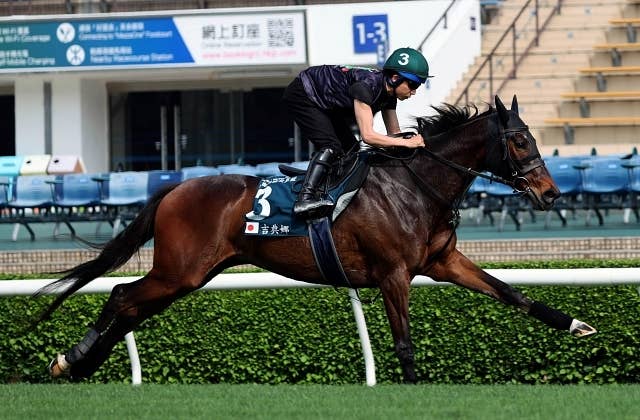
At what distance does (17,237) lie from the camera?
52.0 ft

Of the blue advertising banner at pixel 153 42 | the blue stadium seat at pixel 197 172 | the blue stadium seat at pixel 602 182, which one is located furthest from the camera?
the blue advertising banner at pixel 153 42

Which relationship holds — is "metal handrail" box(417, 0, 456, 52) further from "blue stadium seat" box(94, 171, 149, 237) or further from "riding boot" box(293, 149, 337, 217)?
"riding boot" box(293, 149, 337, 217)

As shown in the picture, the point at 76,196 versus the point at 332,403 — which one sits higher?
the point at 76,196

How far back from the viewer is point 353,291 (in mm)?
7133

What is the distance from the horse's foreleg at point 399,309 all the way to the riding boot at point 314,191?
19.6 inches

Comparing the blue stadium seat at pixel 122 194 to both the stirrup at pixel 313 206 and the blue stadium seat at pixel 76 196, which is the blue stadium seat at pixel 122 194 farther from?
the stirrup at pixel 313 206

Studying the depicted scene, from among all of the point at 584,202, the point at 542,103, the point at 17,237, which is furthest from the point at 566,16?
the point at 17,237

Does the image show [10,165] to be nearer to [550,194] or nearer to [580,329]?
[550,194]

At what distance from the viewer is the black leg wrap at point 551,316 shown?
6188mm

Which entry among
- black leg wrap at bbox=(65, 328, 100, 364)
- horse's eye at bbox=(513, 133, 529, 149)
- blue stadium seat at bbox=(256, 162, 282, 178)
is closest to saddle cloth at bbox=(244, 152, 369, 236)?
horse's eye at bbox=(513, 133, 529, 149)

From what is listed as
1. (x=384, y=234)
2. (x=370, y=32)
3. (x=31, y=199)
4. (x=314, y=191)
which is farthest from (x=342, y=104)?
(x=370, y=32)

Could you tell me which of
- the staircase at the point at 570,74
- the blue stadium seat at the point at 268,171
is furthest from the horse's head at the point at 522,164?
the staircase at the point at 570,74

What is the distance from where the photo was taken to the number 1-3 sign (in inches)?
824

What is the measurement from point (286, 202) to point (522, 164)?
118 cm
